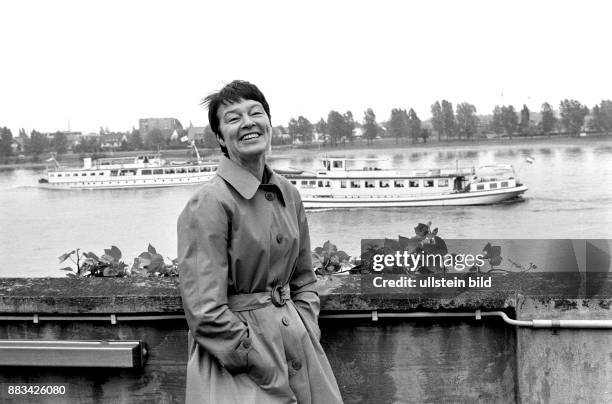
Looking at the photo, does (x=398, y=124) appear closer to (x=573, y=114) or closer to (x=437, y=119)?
(x=437, y=119)

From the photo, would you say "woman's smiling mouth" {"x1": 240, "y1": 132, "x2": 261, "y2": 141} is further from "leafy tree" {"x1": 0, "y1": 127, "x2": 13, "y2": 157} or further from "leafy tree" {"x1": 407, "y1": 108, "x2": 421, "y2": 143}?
"leafy tree" {"x1": 0, "y1": 127, "x2": 13, "y2": 157}

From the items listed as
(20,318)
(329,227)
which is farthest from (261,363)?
(329,227)

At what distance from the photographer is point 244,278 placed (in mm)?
2205

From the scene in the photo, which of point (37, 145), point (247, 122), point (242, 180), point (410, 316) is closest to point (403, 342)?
point (410, 316)

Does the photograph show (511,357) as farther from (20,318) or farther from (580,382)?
(20,318)

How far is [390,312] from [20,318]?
1400 mm

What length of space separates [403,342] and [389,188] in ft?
146

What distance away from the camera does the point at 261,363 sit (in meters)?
2.12

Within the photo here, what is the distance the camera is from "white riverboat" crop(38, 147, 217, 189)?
59312 millimetres

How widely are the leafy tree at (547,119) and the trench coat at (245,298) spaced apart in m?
55.1

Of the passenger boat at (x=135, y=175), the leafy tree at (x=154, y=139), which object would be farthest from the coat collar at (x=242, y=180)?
the leafy tree at (x=154, y=139)

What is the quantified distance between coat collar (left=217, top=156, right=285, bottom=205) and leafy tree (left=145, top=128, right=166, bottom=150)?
59.9 m

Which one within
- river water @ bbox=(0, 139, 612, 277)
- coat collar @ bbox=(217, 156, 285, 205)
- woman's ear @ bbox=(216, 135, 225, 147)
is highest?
woman's ear @ bbox=(216, 135, 225, 147)

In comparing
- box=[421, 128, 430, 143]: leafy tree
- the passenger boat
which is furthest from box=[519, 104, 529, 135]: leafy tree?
the passenger boat
